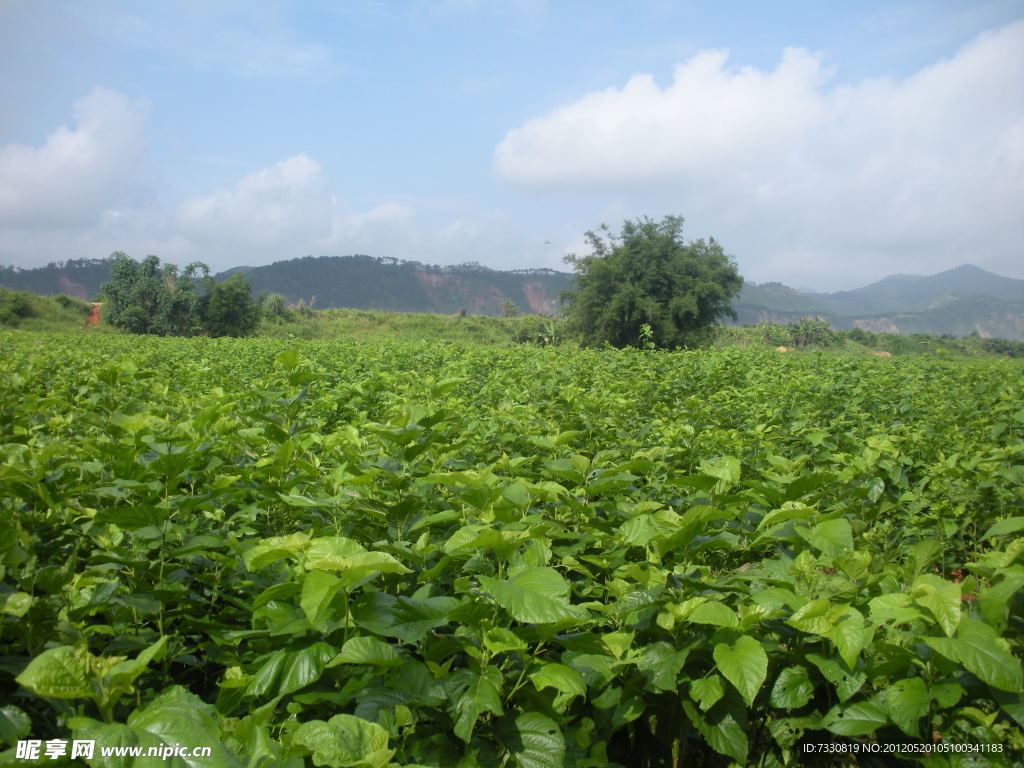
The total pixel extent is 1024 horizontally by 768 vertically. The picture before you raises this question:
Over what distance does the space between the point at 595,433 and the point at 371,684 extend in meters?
3.23

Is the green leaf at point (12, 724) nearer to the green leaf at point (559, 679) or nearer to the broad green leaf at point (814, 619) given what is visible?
the green leaf at point (559, 679)

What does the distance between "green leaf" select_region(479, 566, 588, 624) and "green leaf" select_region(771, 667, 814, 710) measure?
578 mm

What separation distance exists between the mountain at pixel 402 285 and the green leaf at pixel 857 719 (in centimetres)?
13185

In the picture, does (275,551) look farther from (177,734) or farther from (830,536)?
(830,536)

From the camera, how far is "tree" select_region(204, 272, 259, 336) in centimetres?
3884

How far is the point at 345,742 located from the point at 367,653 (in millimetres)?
181

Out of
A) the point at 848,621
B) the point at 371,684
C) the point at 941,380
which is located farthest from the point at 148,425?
the point at 941,380

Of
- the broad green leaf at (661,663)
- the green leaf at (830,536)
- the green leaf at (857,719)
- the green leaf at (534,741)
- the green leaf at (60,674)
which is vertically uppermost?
the green leaf at (830,536)

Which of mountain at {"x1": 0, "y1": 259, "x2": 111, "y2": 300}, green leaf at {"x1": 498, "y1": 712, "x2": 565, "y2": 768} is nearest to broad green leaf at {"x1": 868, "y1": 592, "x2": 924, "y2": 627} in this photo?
green leaf at {"x1": 498, "y1": 712, "x2": 565, "y2": 768}

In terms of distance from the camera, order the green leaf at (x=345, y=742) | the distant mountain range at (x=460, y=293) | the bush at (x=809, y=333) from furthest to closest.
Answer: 1. the distant mountain range at (x=460, y=293)
2. the bush at (x=809, y=333)
3. the green leaf at (x=345, y=742)

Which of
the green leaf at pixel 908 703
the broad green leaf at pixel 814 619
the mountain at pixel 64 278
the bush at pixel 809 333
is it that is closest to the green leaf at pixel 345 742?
the broad green leaf at pixel 814 619

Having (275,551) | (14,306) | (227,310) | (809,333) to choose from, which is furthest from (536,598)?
(809,333)

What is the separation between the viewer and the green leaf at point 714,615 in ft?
4.45

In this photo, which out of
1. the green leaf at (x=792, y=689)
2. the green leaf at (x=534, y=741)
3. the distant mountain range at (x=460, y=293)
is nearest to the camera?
the green leaf at (x=534, y=741)
